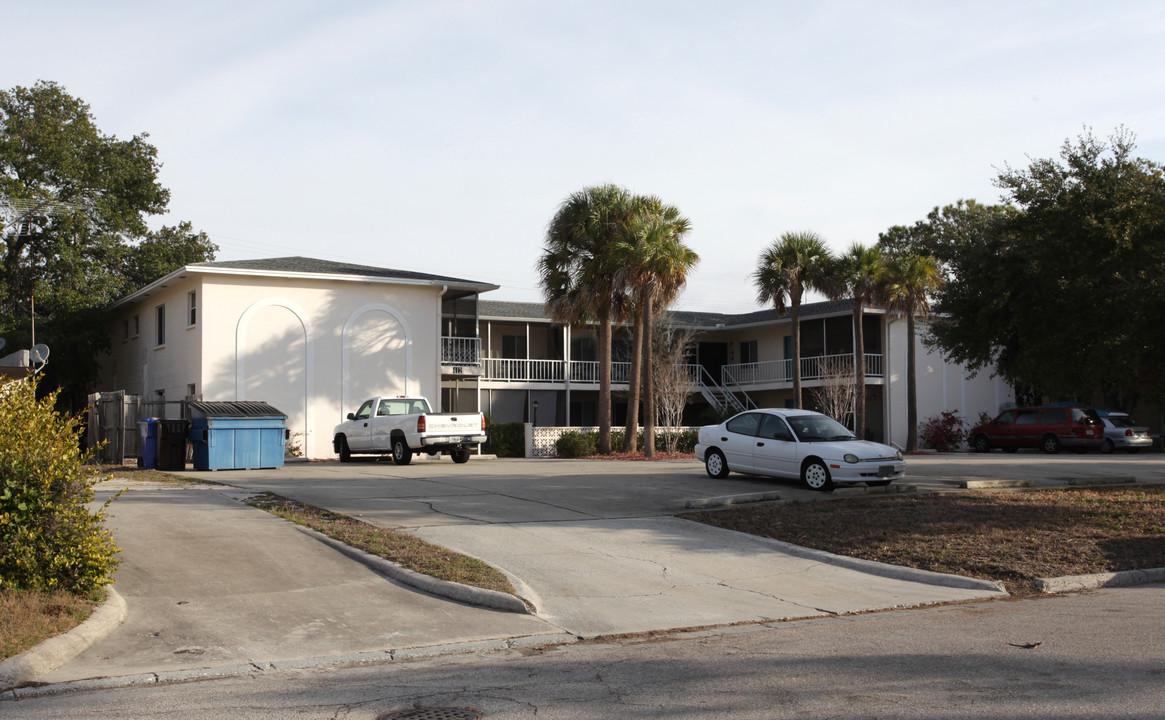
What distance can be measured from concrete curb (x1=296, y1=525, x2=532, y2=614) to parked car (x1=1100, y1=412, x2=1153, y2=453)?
2958cm

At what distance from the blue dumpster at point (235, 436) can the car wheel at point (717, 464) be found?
386 inches

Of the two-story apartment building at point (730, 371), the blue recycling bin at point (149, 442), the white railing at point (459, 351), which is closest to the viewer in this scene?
the blue recycling bin at point (149, 442)

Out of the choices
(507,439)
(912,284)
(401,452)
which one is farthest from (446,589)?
(912,284)

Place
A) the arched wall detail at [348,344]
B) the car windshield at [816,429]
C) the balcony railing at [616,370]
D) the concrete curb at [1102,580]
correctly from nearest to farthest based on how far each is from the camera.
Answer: the concrete curb at [1102,580] → the car windshield at [816,429] → the arched wall detail at [348,344] → the balcony railing at [616,370]

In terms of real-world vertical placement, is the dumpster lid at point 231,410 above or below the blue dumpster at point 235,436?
above

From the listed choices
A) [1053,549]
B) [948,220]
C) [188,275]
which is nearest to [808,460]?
[1053,549]

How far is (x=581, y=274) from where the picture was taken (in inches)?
1251

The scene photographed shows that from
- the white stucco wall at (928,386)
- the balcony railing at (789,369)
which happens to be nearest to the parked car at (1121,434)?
the white stucco wall at (928,386)

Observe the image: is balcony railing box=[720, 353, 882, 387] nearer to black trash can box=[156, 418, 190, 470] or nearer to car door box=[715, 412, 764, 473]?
car door box=[715, 412, 764, 473]

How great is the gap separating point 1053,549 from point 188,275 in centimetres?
2510

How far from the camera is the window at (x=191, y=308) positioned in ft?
97.4

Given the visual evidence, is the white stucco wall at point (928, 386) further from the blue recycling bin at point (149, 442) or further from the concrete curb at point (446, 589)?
the concrete curb at point (446, 589)

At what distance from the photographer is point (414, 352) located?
31984 mm

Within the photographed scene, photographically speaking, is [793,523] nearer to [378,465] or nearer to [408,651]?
[408,651]
